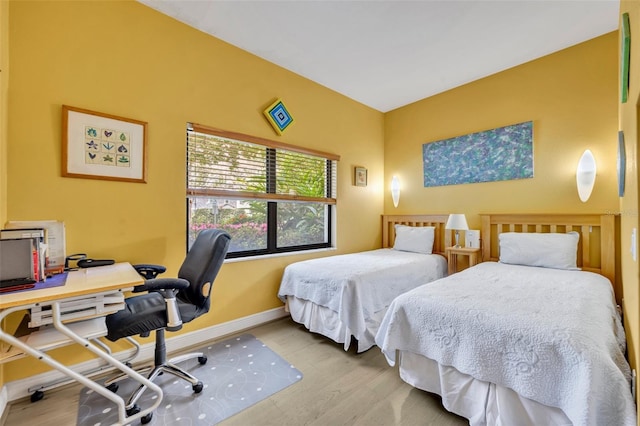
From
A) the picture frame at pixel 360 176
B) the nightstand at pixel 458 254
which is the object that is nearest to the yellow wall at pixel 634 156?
the nightstand at pixel 458 254

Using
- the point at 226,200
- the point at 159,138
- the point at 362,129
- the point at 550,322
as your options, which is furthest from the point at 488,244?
the point at 159,138

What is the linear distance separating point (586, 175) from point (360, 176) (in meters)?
2.35

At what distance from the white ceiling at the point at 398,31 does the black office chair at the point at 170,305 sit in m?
1.85

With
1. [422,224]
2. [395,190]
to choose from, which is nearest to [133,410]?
[422,224]

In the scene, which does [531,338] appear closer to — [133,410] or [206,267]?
[206,267]

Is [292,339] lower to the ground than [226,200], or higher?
lower

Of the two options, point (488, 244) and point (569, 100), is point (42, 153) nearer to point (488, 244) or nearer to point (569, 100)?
point (488, 244)

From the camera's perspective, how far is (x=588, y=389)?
41.0 inches

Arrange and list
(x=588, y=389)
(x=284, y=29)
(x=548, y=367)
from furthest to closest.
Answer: (x=284, y=29) → (x=548, y=367) → (x=588, y=389)

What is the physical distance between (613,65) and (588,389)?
293 centimetres

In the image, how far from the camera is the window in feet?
8.16

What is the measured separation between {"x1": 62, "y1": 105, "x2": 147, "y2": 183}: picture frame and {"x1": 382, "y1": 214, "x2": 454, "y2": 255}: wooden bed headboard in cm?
321

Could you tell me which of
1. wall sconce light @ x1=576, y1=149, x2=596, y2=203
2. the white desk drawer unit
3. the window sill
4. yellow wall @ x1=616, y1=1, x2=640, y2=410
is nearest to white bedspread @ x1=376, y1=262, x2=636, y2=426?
yellow wall @ x1=616, y1=1, x2=640, y2=410

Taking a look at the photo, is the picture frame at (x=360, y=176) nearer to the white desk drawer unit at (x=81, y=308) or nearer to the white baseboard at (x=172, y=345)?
the white baseboard at (x=172, y=345)
